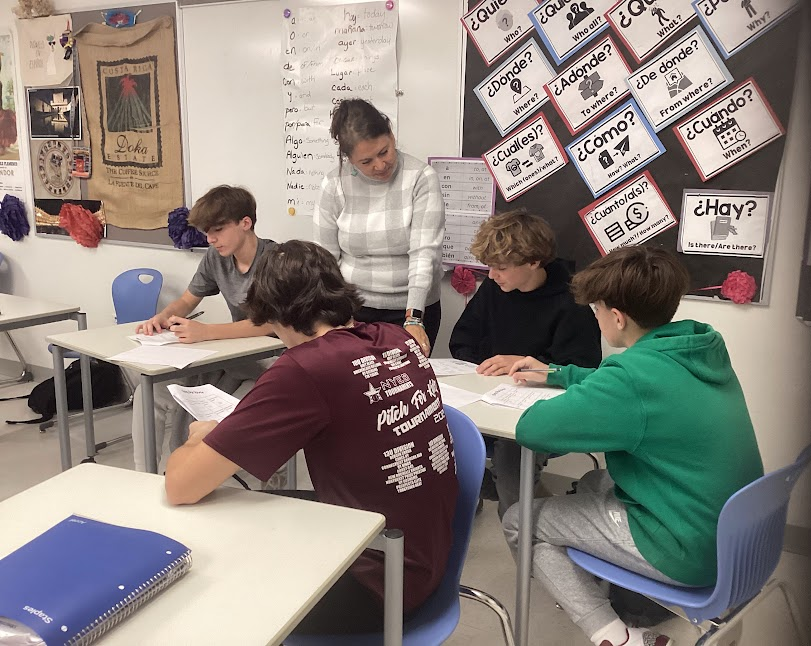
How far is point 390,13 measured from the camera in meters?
2.87

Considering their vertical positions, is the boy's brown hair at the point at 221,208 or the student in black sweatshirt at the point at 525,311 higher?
the boy's brown hair at the point at 221,208

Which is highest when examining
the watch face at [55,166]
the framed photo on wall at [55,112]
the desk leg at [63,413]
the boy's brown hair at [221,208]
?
the framed photo on wall at [55,112]

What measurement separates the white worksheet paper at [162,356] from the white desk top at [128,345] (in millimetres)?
22

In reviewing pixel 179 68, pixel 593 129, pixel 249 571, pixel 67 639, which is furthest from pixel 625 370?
pixel 179 68

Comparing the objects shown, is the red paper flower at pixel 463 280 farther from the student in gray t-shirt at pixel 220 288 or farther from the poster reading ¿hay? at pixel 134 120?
the poster reading ¿hay? at pixel 134 120

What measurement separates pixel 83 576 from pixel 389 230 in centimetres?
183

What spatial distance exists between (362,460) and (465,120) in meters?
1.96

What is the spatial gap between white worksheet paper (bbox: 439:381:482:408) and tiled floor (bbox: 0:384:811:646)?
2.25ft

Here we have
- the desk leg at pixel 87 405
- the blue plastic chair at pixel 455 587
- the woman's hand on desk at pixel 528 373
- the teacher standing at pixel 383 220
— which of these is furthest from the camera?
the desk leg at pixel 87 405

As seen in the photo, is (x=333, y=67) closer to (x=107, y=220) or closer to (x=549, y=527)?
(x=107, y=220)

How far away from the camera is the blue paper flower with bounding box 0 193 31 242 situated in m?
4.28

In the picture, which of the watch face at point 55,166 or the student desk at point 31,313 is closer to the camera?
the student desk at point 31,313

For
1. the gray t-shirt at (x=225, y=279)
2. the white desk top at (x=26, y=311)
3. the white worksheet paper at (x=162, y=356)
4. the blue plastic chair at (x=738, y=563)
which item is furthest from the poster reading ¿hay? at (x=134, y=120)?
the blue plastic chair at (x=738, y=563)

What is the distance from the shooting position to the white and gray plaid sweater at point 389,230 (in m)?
2.54
